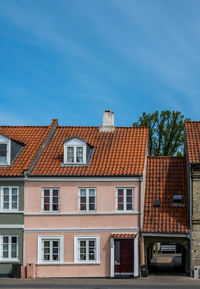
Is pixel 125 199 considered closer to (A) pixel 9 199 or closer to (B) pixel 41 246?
(B) pixel 41 246

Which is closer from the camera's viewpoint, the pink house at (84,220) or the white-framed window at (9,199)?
the pink house at (84,220)

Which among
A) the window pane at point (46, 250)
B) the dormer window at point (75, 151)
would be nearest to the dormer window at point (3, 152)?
the dormer window at point (75, 151)

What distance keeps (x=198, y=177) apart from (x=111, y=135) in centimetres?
746

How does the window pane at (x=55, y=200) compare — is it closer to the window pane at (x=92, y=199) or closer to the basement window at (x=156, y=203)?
the window pane at (x=92, y=199)

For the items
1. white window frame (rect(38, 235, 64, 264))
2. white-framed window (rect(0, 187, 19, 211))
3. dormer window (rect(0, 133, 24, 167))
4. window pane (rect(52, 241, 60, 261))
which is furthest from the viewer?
dormer window (rect(0, 133, 24, 167))

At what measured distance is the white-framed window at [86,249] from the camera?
29312 mm

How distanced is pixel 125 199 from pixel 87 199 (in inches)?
97.3

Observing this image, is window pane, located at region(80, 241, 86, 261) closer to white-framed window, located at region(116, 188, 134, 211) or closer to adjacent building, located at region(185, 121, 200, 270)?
white-framed window, located at region(116, 188, 134, 211)

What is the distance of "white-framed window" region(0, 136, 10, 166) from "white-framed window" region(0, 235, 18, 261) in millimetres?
4996

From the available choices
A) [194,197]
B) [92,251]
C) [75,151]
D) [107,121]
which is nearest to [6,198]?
[75,151]

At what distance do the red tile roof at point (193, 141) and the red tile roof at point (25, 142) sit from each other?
10113mm

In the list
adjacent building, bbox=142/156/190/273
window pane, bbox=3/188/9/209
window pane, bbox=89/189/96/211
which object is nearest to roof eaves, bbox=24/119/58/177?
window pane, bbox=3/188/9/209

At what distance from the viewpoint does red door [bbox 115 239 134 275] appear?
29188 millimetres

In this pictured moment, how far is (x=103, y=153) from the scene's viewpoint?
104 feet
